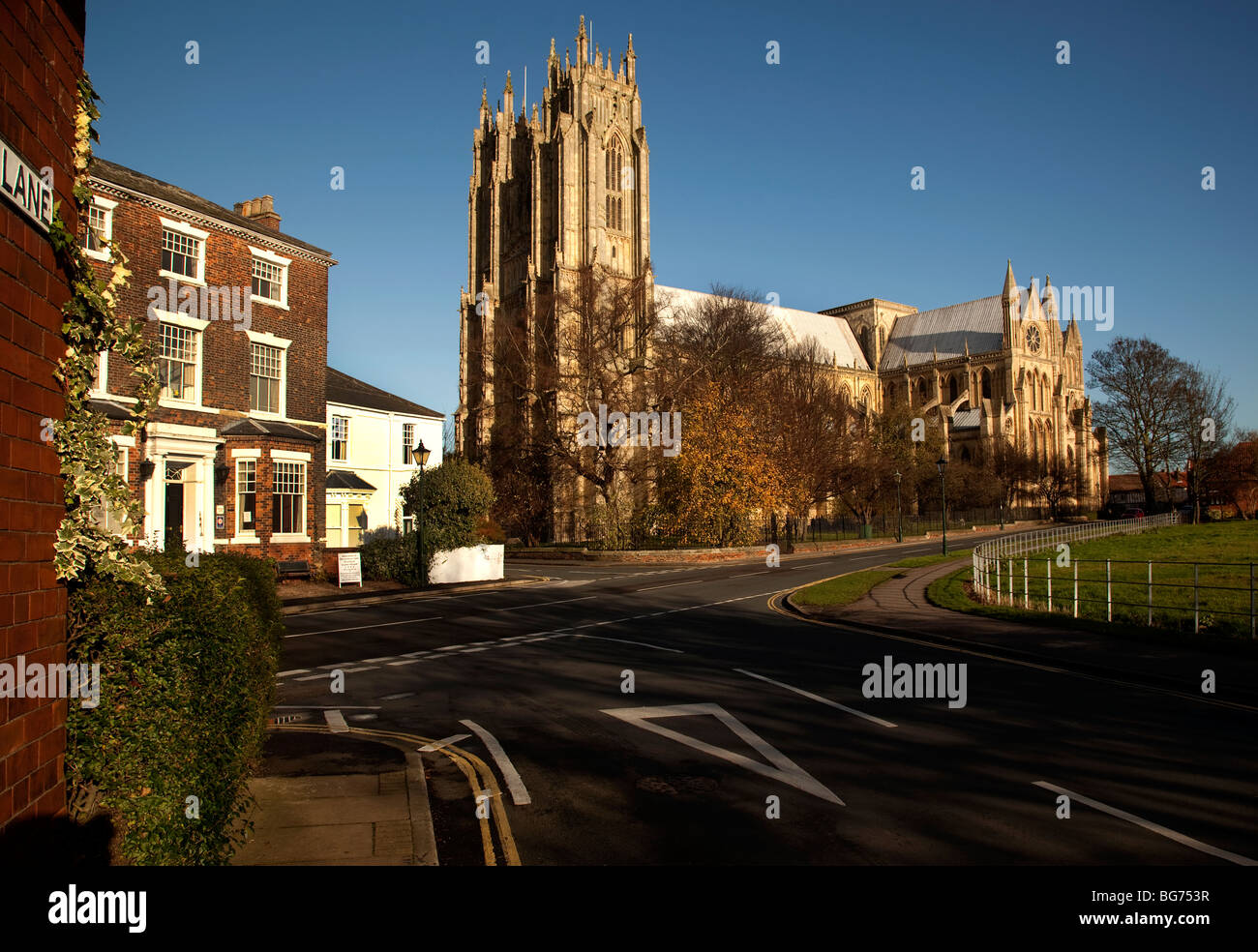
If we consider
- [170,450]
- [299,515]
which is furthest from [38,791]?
[299,515]

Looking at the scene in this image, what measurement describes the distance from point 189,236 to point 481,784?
2372 cm

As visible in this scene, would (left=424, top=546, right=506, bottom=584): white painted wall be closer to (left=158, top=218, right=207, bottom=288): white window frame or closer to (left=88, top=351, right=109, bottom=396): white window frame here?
(left=88, top=351, right=109, bottom=396): white window frame

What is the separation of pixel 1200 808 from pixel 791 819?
3.06m

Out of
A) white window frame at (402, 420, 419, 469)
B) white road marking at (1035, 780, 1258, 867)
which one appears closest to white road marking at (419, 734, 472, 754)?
white road marking at (1035, 780, 1258, 867)

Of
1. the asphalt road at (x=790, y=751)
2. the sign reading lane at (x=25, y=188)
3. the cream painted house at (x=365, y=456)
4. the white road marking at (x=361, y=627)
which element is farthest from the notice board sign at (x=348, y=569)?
the sign reading lane at (x=25, y=188)

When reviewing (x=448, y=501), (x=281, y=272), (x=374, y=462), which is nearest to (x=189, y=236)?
(x=281, y=272)

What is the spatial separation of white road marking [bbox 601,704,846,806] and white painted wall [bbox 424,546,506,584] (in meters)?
19.4

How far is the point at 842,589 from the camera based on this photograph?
75.3ft

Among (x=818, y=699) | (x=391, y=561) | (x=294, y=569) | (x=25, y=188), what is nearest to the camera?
(x=25, y=188)

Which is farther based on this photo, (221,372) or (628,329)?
(628,329)

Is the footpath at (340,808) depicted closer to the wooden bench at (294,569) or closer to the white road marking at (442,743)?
the white road marking at (442,743)

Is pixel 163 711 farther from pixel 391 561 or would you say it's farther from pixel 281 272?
pixel 281 272

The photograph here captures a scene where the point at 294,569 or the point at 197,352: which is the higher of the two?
the point at 197,352

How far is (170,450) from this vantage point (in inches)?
922
